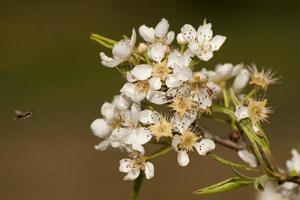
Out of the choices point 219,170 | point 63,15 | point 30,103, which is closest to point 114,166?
point 219,170

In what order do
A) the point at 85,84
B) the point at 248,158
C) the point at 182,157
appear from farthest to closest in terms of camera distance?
the point at 85,84 < the point at 248,158 < the point at 182,157

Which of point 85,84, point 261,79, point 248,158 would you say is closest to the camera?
point 248,158

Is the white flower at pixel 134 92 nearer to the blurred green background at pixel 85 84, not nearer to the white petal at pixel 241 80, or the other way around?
the white petal at pixel 241 80

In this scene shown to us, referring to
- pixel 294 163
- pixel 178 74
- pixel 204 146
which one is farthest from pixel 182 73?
pixel 294 163

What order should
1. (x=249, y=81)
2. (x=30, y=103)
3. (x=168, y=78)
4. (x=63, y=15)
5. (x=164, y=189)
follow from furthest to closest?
(x=63, y=15) → (x=30, y=103) → (x=164, y=189) → (x=249, y=81) → (x=168, y=78)

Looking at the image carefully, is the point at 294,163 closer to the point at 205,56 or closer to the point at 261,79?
the point at 261,79

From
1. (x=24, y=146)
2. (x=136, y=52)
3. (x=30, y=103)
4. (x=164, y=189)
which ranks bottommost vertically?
(x=136, y=52)

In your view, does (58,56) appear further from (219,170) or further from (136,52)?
(136,52)

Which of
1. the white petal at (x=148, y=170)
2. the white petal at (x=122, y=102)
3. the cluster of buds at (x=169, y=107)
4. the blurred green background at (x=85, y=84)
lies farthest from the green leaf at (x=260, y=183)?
the blurred green background at (x=85, y=84)
